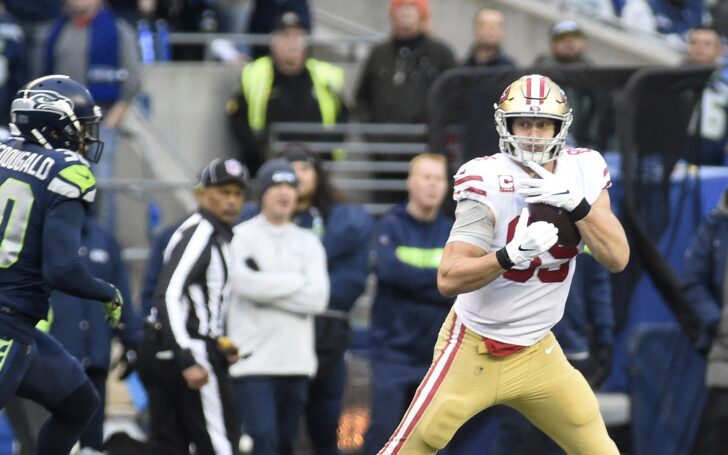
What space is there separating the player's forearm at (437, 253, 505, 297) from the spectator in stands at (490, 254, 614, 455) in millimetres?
2406

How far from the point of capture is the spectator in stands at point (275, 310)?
333 inches

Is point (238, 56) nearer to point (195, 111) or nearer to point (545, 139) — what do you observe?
point (195, 111)

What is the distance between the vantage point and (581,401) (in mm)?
6547

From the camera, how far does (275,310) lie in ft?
28.3

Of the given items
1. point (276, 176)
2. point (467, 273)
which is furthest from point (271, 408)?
point (467, 273)

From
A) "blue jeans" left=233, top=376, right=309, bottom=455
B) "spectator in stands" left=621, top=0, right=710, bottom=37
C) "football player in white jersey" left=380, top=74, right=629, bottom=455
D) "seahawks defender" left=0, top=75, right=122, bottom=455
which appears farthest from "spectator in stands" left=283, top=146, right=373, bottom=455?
"spectator in stands" left=621, top=0, right=710, bottom=37

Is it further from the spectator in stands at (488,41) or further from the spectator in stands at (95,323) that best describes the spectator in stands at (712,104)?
the spectator in stands at (95,323)

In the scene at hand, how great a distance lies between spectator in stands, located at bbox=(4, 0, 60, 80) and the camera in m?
11.8

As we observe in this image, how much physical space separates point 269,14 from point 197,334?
209 inches

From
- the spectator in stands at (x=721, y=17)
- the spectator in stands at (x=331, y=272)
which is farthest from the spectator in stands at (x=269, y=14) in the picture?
the spectator in stands at (x=721, y=17)

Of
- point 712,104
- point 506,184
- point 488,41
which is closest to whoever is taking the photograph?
point 506,184

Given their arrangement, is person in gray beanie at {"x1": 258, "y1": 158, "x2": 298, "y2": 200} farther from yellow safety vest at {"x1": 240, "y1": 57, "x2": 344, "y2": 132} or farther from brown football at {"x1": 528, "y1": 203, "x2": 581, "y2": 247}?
yellow safety vest at {"x1": 240, "y1": 57, "x2": 344, "y2": 132}

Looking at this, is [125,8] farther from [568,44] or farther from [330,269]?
[330,269]

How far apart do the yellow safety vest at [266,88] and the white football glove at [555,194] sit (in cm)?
551
